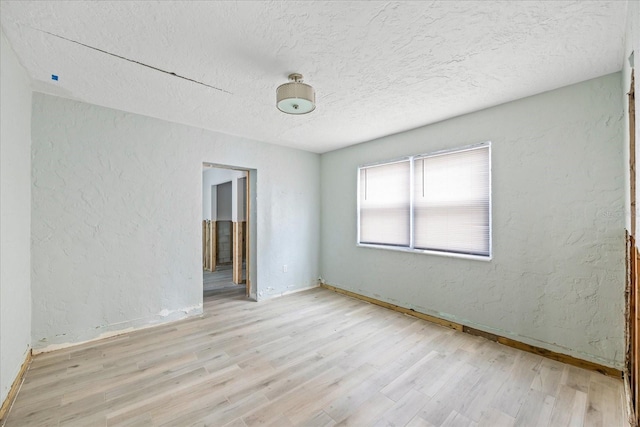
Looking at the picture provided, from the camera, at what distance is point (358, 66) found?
209cm

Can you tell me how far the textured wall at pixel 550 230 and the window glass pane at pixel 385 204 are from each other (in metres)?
0.53

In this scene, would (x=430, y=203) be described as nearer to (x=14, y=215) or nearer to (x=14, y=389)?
(x=14, y=215)

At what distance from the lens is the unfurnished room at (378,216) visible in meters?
1.70

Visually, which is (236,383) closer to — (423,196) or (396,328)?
(396,328)

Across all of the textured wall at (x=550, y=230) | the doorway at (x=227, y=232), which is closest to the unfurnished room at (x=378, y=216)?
the textured wall at (x=550, y=230)

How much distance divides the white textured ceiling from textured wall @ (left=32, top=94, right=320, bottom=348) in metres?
0.41

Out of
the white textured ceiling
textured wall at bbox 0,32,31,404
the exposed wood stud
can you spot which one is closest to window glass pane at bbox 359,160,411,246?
the white textured ceiling

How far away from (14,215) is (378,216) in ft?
12.6

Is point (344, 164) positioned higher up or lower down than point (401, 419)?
higher up

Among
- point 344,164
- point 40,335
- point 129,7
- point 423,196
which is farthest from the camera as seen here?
point 344,164

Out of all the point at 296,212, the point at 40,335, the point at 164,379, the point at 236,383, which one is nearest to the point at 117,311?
the point at 40,335

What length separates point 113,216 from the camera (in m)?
2.90

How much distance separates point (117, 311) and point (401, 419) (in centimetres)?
305

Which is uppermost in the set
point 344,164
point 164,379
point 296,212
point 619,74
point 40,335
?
point 619,74
